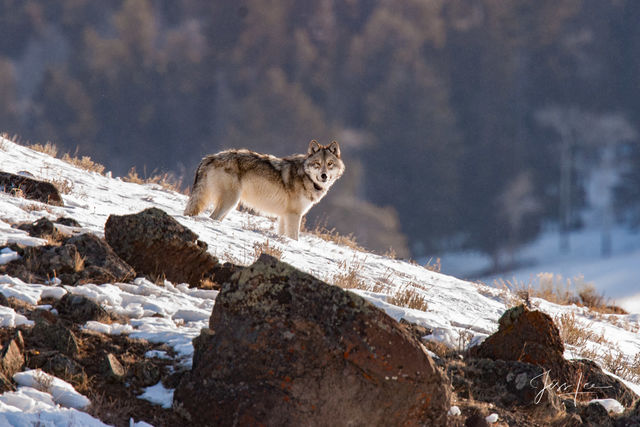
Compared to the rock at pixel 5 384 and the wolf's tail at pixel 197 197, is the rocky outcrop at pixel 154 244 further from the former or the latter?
the wolf's tail at pixel 197 197

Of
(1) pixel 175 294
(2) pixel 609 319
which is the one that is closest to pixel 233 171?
(1) pixel 175 294

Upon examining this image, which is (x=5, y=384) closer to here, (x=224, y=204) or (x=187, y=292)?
(x=187, y=292)

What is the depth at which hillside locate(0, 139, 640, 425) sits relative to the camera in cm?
397

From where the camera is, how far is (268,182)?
36.4 feet

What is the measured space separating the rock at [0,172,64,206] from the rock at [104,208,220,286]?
2589 mm

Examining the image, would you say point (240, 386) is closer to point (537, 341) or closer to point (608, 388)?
point (537, 341)

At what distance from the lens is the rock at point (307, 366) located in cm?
306

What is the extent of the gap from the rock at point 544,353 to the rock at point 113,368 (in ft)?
9.34

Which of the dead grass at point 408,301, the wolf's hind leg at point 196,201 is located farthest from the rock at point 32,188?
the dead grass at point 408,301

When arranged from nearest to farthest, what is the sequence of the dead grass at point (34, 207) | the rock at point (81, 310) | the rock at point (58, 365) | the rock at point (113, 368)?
the rock at point (58, 365), the rock at point (113, 368), the rock at point (81, 310), the dead grass at point (34, 207)
